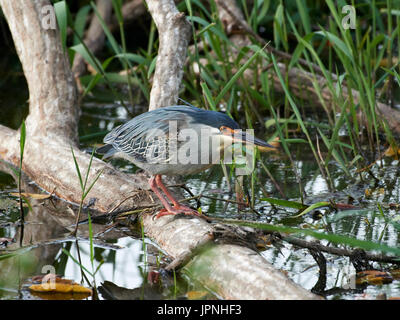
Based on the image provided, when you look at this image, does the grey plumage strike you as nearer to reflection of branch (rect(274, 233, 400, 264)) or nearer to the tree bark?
the tree bark

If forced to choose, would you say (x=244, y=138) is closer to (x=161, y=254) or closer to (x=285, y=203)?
(x=285, y=203)

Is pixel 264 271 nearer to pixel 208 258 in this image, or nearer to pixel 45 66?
pixel 208 258

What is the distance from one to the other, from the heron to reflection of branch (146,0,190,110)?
2.58ft

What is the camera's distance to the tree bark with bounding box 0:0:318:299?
11.9ft

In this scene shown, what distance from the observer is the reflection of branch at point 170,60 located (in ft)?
17.5

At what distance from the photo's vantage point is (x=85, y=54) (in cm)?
579

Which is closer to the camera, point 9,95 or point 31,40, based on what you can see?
point 31,40

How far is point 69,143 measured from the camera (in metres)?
5.69

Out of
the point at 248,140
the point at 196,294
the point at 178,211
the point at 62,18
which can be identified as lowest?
the point at 196,294

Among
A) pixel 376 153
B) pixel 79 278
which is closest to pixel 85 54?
pixel 79 278

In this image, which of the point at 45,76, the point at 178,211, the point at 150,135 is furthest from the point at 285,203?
the point at 45,76

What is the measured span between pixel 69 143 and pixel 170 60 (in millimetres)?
1264
